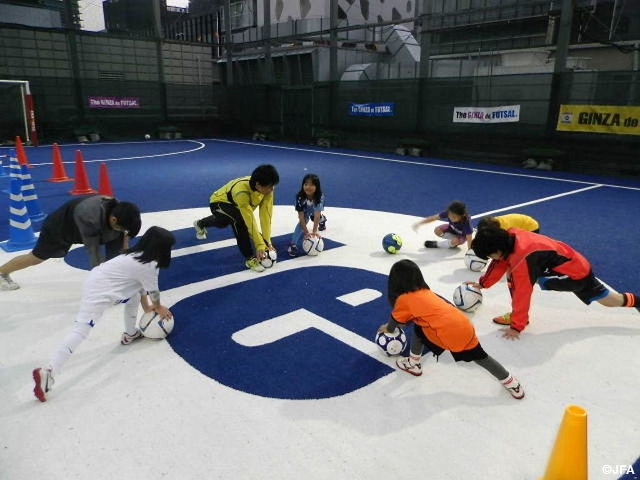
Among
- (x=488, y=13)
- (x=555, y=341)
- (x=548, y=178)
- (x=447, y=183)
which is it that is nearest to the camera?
(x=555, y=341)

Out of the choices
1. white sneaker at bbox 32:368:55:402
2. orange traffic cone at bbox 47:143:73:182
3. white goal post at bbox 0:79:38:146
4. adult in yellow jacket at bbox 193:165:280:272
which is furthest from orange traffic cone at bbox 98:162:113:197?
white goal post at bbox 0:79:38:146

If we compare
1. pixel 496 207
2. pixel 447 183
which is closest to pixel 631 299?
pixel 496 207

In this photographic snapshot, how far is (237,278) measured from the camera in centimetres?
568

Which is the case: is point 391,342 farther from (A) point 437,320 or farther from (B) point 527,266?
(B) point 527,266

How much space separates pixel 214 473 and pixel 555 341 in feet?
10.1

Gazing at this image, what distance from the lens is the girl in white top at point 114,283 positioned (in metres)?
3.37

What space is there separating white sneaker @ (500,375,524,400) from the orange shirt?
0.35 m

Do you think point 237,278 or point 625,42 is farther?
point 625,42

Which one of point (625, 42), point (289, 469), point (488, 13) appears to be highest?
point (488, 13)

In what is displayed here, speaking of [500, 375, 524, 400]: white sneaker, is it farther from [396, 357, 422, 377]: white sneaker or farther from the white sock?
the white sock

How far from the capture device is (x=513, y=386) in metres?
3.37

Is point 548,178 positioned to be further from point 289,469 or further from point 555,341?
point 289,469

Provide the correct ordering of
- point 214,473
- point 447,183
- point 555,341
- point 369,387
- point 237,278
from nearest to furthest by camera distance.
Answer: point 214,473 < point 369,387 < point 555,341 < point 237,278 < point 447,183

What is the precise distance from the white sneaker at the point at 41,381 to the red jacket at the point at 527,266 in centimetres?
346
